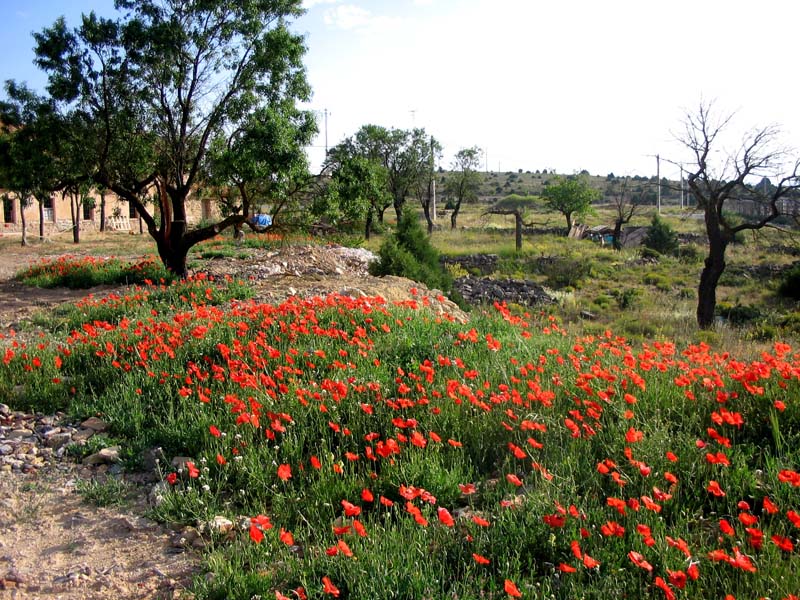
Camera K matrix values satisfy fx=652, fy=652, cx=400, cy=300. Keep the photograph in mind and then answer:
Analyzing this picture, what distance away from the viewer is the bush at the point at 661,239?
111 ft

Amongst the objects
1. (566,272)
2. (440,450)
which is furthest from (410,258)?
(566,272)

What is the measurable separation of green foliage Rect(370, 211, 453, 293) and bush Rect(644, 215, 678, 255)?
2173 cm

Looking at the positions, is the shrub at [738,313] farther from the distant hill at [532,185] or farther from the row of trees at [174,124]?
the distant hill at [532,185]

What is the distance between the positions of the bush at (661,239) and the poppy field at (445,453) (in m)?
30.1

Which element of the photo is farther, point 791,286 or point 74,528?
point 791,286

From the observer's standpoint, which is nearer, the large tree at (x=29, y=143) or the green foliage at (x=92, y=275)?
the large tree at (x=29, y=143)

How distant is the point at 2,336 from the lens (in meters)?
7.96

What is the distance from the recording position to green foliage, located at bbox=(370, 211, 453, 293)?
46.5ft

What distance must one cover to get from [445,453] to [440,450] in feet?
0.19

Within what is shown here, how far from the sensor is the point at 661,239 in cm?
3406

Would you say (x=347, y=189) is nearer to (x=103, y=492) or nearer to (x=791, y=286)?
(x=103, y=492)

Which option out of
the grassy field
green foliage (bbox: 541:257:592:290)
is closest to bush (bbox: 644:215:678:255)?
green foliage (bbox: 541:257:592:290)

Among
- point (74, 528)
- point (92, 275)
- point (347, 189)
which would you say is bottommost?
point (74, 528)

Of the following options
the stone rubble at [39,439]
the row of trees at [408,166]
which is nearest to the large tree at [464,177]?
the row of trees at [408,166]
